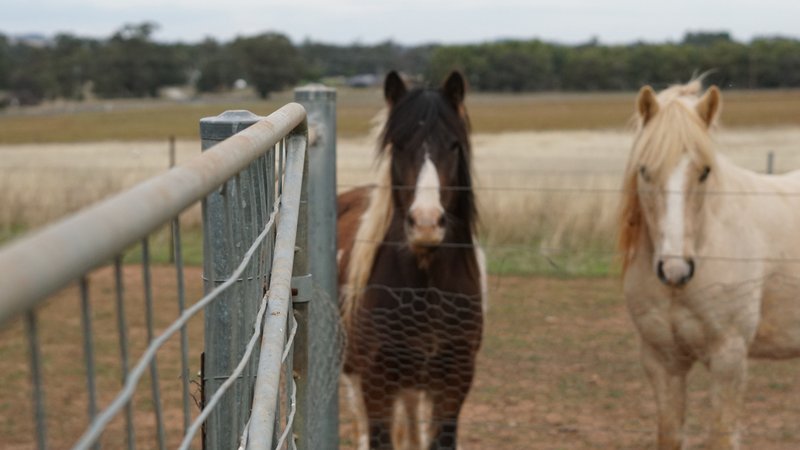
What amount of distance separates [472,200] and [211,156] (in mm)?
2905

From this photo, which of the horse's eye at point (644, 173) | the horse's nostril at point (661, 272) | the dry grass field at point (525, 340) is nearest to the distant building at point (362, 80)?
the dry grass field at point (525, 340)

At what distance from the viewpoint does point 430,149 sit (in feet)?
12.3

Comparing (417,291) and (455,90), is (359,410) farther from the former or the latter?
(455,90)

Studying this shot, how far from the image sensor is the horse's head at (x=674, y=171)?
3.71 meters

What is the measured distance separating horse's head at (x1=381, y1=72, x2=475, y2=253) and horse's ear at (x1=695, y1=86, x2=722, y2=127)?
0.94m

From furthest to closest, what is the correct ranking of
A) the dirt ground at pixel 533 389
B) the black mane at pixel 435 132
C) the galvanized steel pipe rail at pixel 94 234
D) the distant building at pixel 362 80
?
1. the distant building at pixel 362 80
2. the dirt ground at pixel 533 389
3. the black mane at pixel 435 132
4. the galvanized steel pipe rail at pixel 94 234

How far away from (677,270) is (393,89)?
134cm

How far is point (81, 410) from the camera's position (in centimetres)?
519

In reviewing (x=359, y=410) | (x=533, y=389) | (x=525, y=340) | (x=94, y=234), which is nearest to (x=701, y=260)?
(x=359, y=410)

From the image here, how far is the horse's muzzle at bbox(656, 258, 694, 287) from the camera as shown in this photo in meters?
3.69

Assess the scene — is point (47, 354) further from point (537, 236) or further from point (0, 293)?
point (0, 293)

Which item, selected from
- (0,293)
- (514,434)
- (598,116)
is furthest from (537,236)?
(598,116)

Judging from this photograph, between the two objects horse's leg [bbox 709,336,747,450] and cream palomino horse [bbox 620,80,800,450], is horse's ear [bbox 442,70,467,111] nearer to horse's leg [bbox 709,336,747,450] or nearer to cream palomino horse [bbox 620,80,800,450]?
cream palomino horse [bbox 620,80,800,450]

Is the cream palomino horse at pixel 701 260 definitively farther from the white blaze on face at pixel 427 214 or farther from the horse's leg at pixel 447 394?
the white blaze on face at pixel 427 214
